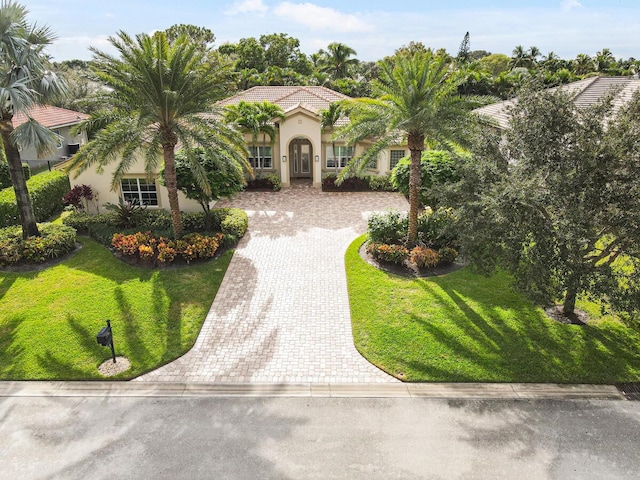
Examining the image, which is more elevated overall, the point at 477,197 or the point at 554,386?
the point at 477,197

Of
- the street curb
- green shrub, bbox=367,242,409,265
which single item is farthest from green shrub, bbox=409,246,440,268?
the street curb

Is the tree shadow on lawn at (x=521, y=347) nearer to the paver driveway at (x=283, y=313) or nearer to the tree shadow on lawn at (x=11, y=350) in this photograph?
the paver driveway at (x=283, y=313)

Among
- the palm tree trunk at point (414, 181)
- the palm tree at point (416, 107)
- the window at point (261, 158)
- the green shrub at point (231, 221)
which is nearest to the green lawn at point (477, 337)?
the palm tree trunk at point (414, 181)

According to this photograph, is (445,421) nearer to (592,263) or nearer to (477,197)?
(592,263)

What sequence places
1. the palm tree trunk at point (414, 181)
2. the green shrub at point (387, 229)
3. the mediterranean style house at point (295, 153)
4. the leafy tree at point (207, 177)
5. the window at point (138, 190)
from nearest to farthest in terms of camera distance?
the palm tree trunk at point (414, 181) < the green shrub at point (387, 229) < the leafy tree at point (207, 177) < the window at point (138, 190) < the mediterranean style house at point (295, 153)

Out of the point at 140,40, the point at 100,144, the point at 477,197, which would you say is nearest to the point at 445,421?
the point at 477,197

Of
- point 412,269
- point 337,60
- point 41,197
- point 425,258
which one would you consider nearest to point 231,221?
point 412,269

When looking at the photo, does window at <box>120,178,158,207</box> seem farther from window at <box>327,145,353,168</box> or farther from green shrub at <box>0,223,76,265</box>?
window at <box>327,145,353,168</box>
